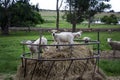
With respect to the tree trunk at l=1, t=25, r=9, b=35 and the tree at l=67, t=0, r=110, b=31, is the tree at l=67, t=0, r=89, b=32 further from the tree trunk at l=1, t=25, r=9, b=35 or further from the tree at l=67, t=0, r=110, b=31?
the tree trunk at l=1, t=25, r=9, b=35

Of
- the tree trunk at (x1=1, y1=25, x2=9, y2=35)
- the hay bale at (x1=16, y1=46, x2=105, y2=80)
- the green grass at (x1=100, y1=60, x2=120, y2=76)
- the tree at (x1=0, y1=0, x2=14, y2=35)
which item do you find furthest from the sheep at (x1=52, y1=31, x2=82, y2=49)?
the tree at (x1=0, y1=0, x2=14, y2=35)

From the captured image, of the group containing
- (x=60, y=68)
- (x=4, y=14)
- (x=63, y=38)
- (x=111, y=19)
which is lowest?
(x=111, y=19)

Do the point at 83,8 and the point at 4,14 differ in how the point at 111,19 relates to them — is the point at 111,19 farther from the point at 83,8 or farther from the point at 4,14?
the point at 4,14

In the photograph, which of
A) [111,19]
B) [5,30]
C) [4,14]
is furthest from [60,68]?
[111,19]

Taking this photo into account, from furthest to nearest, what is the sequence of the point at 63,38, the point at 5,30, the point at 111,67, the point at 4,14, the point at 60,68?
the point at 4,14, the point at 5,30, the point at 111,67, the point at 63,38, the point at 60,68

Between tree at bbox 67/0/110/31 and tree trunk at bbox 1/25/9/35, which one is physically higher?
tree at bbox 67/0/110/31

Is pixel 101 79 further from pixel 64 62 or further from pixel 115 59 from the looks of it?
pixel 115 59

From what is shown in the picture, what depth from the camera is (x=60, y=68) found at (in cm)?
984

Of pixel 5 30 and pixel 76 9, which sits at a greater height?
pixel 76 9

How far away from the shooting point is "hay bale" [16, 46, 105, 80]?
9.81 metres

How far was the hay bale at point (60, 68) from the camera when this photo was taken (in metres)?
9.81

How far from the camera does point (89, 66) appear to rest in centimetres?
1035

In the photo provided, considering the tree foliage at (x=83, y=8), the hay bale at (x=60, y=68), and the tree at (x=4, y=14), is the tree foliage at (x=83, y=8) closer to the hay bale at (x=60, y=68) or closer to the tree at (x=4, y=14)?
the tree at (x=4, y=14)

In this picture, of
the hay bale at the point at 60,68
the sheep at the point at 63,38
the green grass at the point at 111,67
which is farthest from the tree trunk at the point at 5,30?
the hay bale at the point at 60,68
